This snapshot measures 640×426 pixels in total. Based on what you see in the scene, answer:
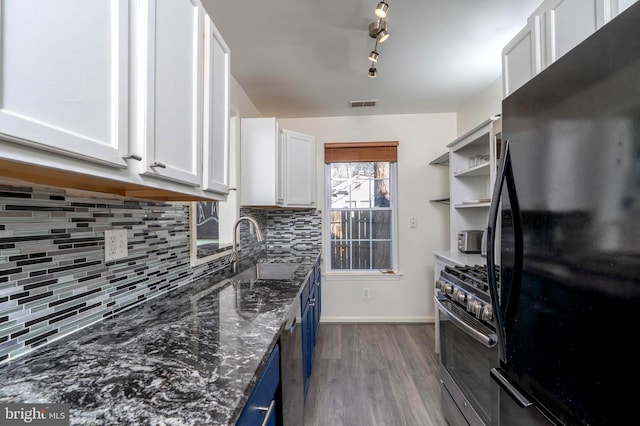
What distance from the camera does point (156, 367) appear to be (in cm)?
72

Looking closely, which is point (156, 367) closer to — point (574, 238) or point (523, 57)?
point (574, 238)

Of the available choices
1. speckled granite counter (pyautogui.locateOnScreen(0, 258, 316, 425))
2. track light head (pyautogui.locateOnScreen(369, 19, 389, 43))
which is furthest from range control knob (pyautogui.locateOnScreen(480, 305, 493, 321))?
track light head (pyautogui.locateOnScreen(369, 19, 389, 43))

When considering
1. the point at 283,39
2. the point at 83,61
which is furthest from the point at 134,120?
the point at 283,39

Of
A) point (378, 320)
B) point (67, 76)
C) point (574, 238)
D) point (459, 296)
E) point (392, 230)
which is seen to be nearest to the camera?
point (67, 76)

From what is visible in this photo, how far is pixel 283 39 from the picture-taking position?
6.31 ft

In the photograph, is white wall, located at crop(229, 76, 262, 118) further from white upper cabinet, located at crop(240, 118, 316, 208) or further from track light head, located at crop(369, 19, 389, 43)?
track light head, located at crop(369, 19, 389, 43)

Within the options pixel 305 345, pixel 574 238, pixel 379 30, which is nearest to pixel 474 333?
pixel 574 238

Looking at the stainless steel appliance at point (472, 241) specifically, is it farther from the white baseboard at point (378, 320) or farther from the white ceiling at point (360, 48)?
the white ceiling at point (360, 48)

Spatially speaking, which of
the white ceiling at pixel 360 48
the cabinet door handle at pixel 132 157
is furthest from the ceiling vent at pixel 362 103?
the cabinet door handle at pixel 132 157

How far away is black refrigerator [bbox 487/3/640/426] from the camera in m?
0.56

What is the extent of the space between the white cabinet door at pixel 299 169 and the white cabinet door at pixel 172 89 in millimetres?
1656

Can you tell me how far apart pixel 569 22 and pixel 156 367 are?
1836 millimetres

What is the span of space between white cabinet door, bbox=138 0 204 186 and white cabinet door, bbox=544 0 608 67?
1433 millimetres

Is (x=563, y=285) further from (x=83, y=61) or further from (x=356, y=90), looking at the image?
(x=356, y=90)
